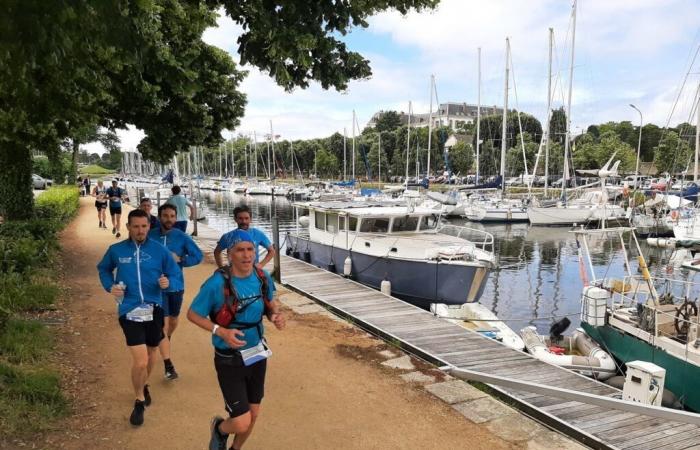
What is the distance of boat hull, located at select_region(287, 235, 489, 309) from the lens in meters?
12.9

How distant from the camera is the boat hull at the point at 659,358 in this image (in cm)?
881

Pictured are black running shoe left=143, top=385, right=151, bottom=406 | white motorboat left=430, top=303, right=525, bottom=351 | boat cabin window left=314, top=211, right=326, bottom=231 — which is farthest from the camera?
boat cabin window left=314, top=211, right=326, bottom=231

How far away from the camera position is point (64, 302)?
905 centimetres

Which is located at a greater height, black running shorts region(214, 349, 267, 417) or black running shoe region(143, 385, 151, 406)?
black running shorts region(214, 349, 267, 417)

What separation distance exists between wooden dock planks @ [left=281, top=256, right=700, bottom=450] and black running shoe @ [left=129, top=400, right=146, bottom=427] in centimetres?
397

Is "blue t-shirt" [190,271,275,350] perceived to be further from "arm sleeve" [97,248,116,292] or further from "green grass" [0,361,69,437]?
"green grass" [0,361,69,437]

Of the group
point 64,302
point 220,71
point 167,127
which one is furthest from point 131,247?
point 220,71

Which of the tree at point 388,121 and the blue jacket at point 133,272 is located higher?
the tree at point 388,121

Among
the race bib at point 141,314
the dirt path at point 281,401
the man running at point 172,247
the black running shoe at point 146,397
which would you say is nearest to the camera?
the race bib at point 141,314

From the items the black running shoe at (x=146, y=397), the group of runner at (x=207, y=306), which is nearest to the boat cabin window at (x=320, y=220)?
the group of runner at (x=207, y=306)

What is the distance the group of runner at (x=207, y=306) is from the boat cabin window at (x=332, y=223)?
9446mm

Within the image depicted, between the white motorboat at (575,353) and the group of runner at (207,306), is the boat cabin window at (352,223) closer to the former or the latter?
the white motorboat at (575,353)

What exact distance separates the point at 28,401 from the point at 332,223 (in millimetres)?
12178

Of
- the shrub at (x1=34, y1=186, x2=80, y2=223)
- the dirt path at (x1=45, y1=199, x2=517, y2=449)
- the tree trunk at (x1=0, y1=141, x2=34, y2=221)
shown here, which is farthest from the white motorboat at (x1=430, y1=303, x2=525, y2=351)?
the shrub at (x1=34, y1=186, x2=80, y2=223)
